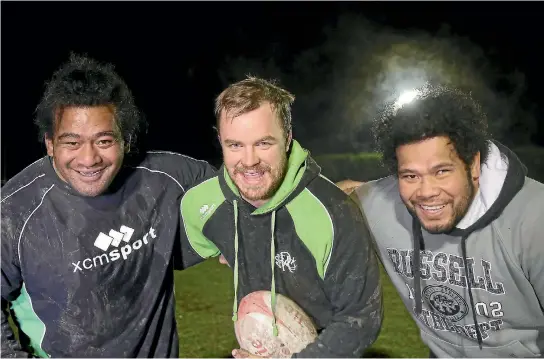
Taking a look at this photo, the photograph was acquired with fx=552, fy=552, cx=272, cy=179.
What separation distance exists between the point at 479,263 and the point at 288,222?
77 cm

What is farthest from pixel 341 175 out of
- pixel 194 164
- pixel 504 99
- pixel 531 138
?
pixel 194 164

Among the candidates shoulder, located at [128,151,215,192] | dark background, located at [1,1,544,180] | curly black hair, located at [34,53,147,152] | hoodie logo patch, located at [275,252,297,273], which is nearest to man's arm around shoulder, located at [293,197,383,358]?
hoodie logo patch, located at [275,252,297,273]

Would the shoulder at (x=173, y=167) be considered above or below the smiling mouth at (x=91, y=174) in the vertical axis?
above

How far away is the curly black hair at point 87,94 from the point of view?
7.32ft

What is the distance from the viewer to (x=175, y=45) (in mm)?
9078

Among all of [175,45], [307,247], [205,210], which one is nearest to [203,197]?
[205,210]

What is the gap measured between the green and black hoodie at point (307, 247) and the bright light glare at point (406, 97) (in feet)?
1.40

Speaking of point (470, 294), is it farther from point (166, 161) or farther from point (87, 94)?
point (87, 94)

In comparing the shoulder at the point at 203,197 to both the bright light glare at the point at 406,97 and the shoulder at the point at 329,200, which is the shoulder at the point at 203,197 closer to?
the shoulder at the point at 329,200

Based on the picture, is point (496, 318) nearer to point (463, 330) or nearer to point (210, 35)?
point (463, 330)

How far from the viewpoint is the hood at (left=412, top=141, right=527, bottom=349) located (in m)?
2.07

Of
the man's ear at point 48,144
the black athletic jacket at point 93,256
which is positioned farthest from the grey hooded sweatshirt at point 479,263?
the man's ear at point 48,144

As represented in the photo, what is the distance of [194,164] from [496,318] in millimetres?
1457

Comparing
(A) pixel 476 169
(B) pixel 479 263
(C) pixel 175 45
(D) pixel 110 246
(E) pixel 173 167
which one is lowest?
(B) pixel 479 263
